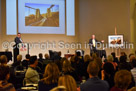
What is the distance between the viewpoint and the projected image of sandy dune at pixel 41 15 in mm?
11969

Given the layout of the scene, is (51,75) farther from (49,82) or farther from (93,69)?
(93,69)

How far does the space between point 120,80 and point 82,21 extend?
11145 mm

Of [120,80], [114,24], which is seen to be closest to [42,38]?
[114,24]

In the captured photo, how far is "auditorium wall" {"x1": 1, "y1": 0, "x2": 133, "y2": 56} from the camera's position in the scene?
37.0 feet

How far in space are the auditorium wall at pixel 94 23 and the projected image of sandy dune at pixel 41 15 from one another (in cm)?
75

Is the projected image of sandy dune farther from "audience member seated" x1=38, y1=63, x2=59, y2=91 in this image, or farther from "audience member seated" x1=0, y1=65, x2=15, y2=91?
"audience member seated" x1=0, y1=65, x2=15, y2=91

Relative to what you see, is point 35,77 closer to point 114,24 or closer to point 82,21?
point 114,24

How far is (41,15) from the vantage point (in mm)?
12297

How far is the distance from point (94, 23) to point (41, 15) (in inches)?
132

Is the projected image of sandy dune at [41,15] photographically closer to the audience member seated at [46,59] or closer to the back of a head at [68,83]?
the audience member seated at [46,59]

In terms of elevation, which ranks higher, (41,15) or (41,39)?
(41,15)

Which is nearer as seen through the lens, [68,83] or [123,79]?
[68,83]

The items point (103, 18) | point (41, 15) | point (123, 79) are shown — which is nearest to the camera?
point (123, 79)

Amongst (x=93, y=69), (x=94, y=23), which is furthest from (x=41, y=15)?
(x=93, y=69)
